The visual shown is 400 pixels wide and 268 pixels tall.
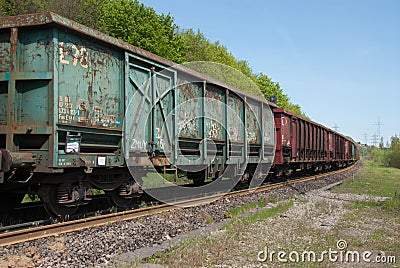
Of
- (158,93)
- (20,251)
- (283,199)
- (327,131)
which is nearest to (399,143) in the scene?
(327,131)

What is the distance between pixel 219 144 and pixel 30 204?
5483 millimetres

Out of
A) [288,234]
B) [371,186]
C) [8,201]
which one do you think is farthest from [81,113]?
[371,186]

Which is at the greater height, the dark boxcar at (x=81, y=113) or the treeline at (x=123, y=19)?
the treeline at (x=123, y=19)

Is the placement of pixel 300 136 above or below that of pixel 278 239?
above

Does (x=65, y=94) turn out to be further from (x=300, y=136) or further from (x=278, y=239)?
(x=300, y=136)

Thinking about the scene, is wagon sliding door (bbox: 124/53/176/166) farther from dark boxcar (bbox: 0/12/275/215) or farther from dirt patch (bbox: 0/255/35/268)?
dirt patch (bbox: 0/255/35/268)

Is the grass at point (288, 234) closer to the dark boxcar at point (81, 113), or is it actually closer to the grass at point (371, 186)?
the dark boxcar at point (81, 113)

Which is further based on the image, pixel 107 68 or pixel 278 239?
pixel 107 68

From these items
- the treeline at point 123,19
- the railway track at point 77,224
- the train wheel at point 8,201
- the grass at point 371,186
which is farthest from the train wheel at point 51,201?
the treeline at point 123,19

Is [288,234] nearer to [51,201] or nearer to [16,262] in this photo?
[51,201]

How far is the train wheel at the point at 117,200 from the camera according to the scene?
8930mm

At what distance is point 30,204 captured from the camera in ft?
30.0

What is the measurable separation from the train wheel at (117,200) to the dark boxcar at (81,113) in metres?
0.03

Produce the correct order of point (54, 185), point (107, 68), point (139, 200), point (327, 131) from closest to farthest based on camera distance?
point (54, 185) < point (107, 68) < point (139, 200) < point (327, 131)
